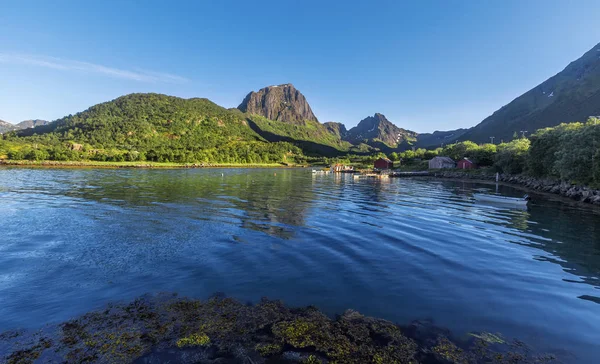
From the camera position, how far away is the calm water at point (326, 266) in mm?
9773

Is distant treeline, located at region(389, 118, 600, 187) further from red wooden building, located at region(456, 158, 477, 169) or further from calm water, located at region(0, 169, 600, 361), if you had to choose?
calm water, located at region(0, 169, 600, 361)

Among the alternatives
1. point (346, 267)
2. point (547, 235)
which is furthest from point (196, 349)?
point (547, 235)

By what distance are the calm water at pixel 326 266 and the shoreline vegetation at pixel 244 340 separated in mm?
768

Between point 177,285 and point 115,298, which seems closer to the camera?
point 115,298

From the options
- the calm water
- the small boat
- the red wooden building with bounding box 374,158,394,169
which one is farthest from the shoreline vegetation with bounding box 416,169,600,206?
the red wooden building with bounding box 374,158,394,169

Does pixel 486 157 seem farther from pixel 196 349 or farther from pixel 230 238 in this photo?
pixel 196 349

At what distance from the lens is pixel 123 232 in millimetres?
19344

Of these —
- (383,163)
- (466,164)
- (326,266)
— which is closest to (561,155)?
(326,266)

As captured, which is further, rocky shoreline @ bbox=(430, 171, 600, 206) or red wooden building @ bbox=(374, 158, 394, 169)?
red wooden building @ bbox=(374, 158, 394, 169)

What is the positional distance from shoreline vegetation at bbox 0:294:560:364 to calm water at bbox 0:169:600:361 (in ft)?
2.52

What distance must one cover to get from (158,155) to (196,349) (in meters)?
180

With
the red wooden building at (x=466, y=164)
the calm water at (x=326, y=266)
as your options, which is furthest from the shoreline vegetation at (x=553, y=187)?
the calm water at (x=326, y=266)

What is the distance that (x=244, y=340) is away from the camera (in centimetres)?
791

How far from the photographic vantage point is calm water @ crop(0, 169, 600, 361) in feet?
32.1
